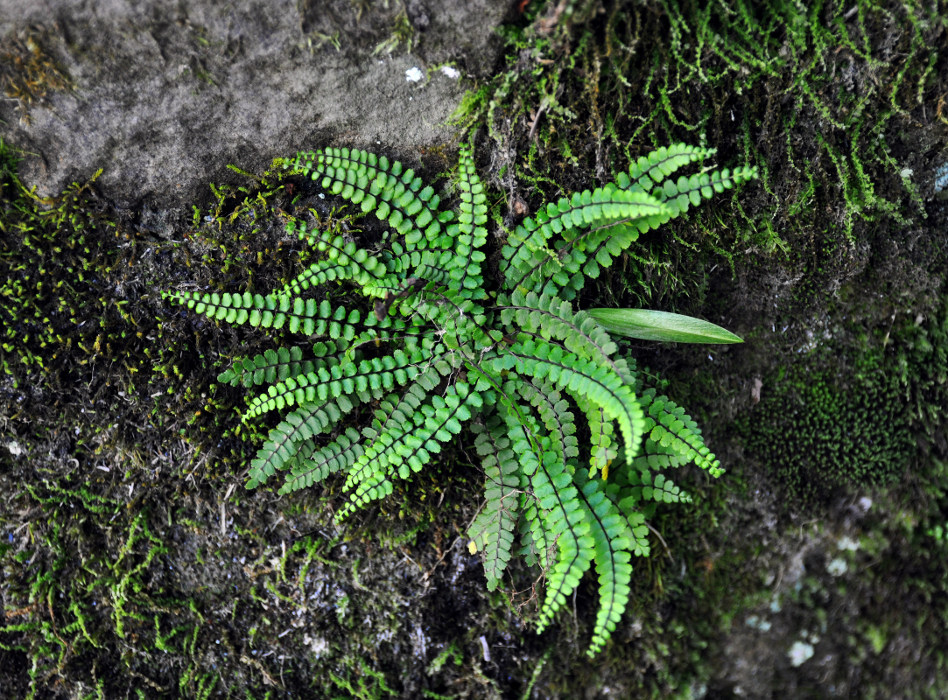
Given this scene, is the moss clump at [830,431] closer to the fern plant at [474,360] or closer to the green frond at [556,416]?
the fern plant at [474,360]

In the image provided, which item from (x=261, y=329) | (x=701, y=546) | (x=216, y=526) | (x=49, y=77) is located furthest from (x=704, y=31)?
(x=216, y=526)

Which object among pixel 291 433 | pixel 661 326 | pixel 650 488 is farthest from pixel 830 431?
pixel 291 433

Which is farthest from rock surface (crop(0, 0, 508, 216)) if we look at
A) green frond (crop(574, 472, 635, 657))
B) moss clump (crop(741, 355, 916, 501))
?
moss clump (crop(741, 355, 916, 501))

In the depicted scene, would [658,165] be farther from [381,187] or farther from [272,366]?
[272,366]

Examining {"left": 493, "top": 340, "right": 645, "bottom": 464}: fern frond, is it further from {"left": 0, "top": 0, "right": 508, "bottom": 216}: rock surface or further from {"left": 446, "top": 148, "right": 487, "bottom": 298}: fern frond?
{"left": 0, "top": 0, "right": 508, "bottom": 216}: rock surface

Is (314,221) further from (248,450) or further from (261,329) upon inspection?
(248,450)

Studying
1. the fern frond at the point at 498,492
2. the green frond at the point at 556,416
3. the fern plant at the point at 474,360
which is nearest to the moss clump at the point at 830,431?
the fern plant at the point at 474,360

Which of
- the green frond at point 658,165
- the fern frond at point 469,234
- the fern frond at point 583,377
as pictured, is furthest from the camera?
the fern frond at point 469,234

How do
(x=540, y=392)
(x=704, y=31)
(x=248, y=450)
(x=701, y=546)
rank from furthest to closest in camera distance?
(x=701, y=546)
(x=248, y=450)
(x=540, y=392)
(x=704, y=31)
